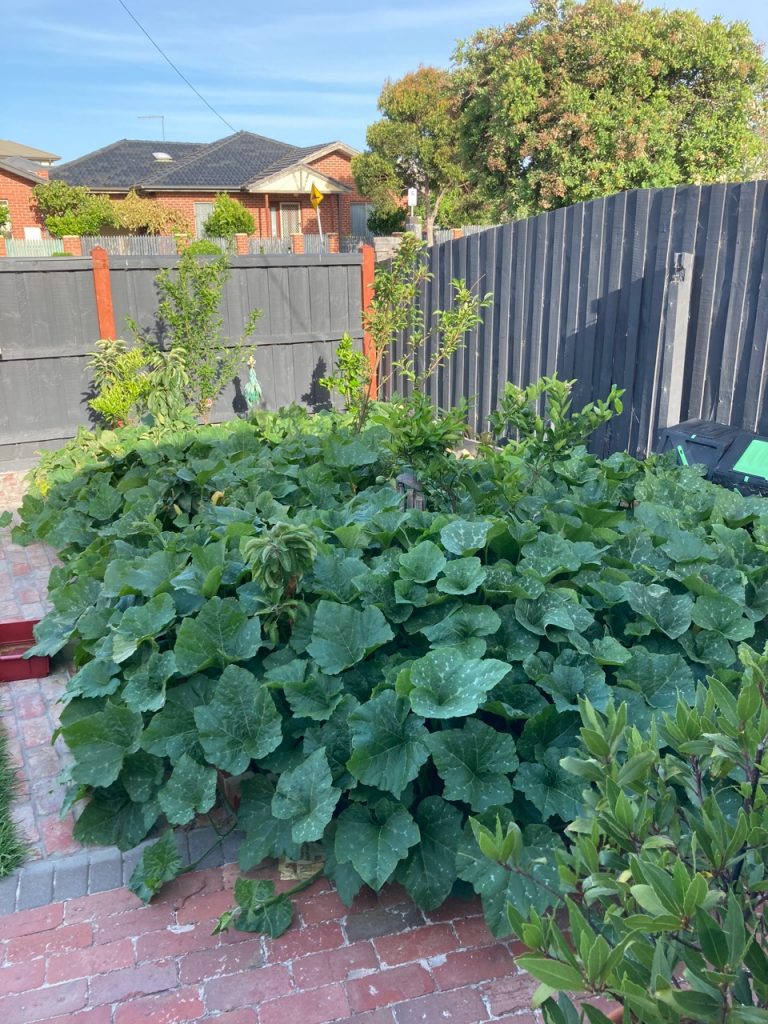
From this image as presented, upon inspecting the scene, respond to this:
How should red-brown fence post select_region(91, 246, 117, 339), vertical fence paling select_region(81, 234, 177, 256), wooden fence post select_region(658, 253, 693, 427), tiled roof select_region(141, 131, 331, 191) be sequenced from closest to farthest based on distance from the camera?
wooden fence post select_region(658, 253, 693, 427), red-brown fence post select_region(91, 246, 117, 339), vertical fence paling select_region(81, 234, 177, 256), tiled roof select_region(141, 131, 331, 191)

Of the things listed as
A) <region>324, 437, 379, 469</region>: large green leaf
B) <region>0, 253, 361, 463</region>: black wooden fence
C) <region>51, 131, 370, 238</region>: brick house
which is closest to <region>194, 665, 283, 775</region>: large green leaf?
<region>324, 437, 379, 469</region>: large green leaf

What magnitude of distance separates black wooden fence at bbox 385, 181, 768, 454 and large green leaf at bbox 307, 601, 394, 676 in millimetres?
2989

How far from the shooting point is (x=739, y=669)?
2.36 m

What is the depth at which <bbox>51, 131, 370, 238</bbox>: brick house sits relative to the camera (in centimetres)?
2844

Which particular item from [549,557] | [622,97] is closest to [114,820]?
[549,557]

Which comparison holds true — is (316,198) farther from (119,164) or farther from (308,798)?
(119,164)

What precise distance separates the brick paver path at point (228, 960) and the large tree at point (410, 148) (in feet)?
84.0

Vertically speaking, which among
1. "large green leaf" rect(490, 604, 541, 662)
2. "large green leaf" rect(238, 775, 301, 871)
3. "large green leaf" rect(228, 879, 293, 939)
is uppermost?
"large green leaf" rect(490, 604, 541, 662)

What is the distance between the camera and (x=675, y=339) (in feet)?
15.2

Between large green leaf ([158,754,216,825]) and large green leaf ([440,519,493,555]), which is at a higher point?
large green leaf ([440,519,493,555])

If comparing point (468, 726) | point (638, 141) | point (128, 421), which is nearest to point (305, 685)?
point (468, 726)

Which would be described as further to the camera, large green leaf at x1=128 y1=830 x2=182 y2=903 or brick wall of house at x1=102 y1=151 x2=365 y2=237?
brick wall of house at x1=102 y1=151 x2=365 y2=237

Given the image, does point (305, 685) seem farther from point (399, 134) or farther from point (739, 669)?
point (399, 134)

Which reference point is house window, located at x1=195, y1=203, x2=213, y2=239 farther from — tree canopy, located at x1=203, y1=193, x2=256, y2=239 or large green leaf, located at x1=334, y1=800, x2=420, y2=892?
large green leaf, located at x1=334, y1=800, x2=420, y2=892
